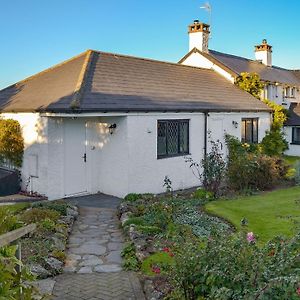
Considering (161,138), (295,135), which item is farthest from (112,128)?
(295,135)

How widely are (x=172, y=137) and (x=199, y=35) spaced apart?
14472 millimetres

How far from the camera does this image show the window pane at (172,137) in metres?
16.3

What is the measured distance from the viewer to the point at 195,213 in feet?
37.8

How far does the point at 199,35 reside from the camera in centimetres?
2844

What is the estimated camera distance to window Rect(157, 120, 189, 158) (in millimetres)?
15922

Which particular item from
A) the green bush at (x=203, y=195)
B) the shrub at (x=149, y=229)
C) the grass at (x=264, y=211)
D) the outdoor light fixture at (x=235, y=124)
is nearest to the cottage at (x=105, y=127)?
the outdoor light fixture at (x=235, y=124)

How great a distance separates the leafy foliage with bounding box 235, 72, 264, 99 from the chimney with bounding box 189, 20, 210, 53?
4573 mm

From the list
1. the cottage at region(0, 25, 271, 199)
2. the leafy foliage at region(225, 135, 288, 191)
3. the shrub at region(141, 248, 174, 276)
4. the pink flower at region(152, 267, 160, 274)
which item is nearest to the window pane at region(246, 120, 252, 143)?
the cottage at region(0, 25, 271, 199)

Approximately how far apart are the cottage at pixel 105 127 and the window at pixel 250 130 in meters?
3.60

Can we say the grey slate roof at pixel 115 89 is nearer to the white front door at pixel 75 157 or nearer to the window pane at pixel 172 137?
the window pane at pixel 172 137

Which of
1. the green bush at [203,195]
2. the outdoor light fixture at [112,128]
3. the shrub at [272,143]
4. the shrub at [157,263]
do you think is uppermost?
the outdoor light fixture at [112,128]

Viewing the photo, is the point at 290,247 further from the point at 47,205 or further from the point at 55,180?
the point at 55,180

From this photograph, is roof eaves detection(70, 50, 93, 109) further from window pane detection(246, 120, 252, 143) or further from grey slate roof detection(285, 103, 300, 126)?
grey slate roof detection(285, 103, 300, 126)

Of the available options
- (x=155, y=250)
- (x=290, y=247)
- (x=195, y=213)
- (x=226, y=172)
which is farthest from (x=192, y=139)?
(x=290, y=247)
